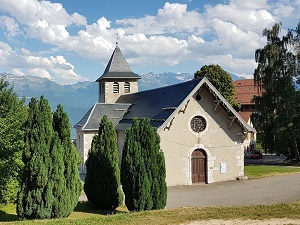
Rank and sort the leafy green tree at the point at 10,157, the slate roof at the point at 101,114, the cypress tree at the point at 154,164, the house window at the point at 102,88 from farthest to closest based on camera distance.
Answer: the house window at the point at 102,88, the slate roof at the point at 101,114, the leafy green tree at the point at 10,157, the cypress tree at the point at 154,164

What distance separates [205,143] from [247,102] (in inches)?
1851

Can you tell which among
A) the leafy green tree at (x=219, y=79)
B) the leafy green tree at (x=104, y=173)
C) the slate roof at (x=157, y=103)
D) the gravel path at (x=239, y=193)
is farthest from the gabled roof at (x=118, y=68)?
the leafy green tree at (x=104, y=173)

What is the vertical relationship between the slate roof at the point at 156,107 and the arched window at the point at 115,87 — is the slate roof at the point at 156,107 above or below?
below

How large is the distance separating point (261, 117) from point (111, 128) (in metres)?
23.7

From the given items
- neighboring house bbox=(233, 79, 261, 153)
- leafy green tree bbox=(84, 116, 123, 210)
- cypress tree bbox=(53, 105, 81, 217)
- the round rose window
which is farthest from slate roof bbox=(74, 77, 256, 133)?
neighboring house bbox=(233, 79, 261, 153)

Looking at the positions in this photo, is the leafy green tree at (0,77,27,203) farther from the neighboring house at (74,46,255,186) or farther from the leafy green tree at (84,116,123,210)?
the neighboring house at (74,46,255,186)

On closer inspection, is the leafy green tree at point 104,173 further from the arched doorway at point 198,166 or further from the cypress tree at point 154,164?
the arched doorway at point 198,166

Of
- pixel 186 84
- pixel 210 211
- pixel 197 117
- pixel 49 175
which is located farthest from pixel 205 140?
pixel 49 175

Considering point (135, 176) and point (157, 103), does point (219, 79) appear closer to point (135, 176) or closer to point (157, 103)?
point (157, 103)

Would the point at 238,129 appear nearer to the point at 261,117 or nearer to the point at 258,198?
the point at 258,198

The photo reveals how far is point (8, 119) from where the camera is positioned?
67.9 ft

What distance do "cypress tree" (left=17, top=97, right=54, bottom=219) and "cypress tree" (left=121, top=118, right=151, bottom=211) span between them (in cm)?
347

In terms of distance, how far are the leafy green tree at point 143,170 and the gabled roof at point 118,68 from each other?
→ 2528cm

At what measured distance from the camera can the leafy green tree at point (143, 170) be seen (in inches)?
655
